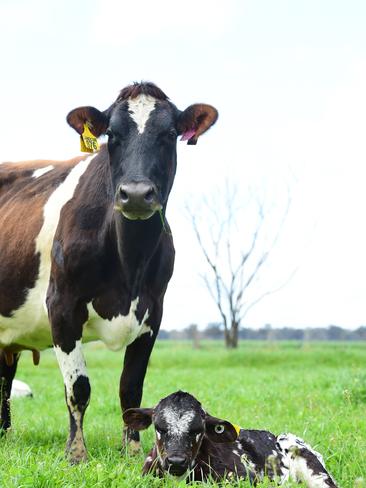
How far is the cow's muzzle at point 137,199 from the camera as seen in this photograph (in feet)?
17.8

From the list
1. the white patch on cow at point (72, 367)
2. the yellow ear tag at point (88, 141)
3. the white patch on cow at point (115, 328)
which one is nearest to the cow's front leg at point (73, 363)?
the white patch on cow at point (72, 367)

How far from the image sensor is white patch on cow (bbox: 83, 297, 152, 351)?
20.9ft

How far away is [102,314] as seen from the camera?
636cm

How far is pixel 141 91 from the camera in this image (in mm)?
6371

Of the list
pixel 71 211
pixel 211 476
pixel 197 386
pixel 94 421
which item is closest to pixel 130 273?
pixel 71 211

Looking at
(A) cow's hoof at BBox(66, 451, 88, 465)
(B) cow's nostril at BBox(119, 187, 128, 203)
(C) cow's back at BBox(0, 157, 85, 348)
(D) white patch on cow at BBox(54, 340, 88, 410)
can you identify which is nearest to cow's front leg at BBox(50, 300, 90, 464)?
(D) white patch on cow at BBox(54, 340, 88, 410)

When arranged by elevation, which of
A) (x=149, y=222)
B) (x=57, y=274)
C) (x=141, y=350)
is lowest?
(x=141, y=350)

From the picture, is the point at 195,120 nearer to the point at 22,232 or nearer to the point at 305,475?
the point at 22,232

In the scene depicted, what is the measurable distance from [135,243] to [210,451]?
1911mm

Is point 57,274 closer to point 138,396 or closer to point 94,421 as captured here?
point 138,396

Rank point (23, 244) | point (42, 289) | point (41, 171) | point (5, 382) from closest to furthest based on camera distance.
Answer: point (42, 289), point (23, 244), point (41, 171), point (5, 382)

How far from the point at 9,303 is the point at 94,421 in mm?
3134

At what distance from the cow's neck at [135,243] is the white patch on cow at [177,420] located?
160 centimetres

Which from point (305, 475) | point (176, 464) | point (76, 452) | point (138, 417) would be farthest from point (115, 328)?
point (305, 475)
